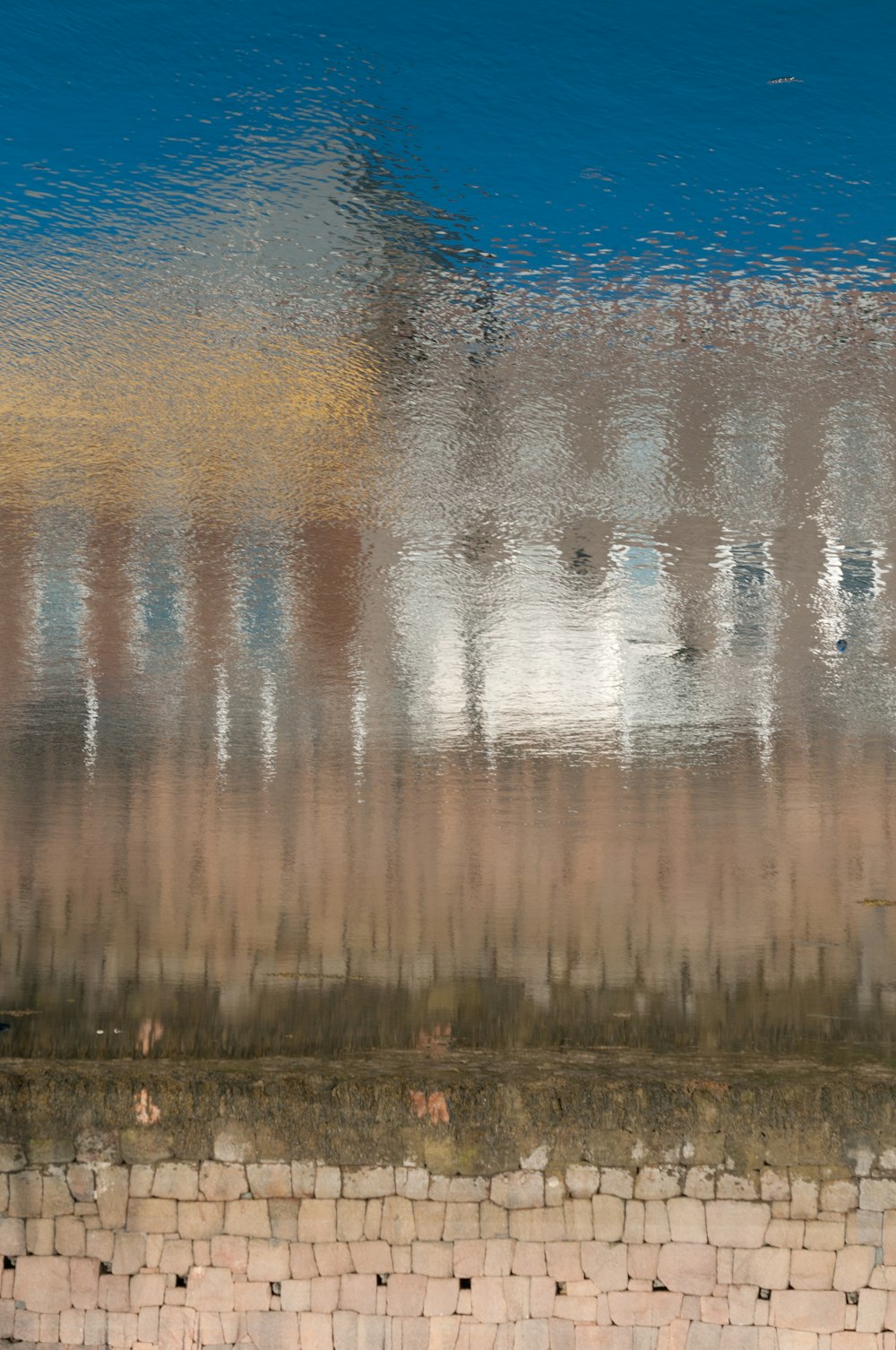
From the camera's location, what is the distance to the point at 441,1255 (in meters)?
5.72

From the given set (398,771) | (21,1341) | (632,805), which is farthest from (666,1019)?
(21,1341)

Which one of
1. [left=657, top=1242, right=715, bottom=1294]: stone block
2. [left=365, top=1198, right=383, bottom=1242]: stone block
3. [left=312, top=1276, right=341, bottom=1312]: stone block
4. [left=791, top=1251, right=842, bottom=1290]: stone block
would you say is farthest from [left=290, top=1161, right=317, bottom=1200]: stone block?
[left=791, top=1251, right=842, bottom=1290]: stone block

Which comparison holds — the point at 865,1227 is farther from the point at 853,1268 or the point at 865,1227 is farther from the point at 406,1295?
the point at 406,1295

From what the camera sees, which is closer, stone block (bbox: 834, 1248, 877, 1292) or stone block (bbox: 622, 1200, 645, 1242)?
stone block (bbox: 834, 1248, 877, 1292)

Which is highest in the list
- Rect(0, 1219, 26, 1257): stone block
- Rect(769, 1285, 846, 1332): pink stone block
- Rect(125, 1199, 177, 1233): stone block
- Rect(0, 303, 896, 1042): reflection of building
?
Rect(0, 303, 896, 1042): reflection of building

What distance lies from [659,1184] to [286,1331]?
1.91 m

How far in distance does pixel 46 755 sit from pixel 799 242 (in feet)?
13.3

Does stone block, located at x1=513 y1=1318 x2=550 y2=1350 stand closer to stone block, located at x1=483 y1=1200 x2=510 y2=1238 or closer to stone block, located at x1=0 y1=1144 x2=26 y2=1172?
stone block, located at x1=483 y1=1200 x2=510 y2=1238

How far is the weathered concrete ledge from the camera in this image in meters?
5.77

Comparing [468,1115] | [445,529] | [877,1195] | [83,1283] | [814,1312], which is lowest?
[814,1312]

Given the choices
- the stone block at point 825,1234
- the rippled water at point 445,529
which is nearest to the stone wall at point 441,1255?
the stone block at point 825,1234

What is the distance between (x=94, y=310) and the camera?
2.86 meters

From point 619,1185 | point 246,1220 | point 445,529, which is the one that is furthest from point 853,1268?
point 445,529

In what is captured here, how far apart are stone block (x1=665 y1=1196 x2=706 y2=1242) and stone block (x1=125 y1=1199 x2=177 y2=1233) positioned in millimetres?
2368
